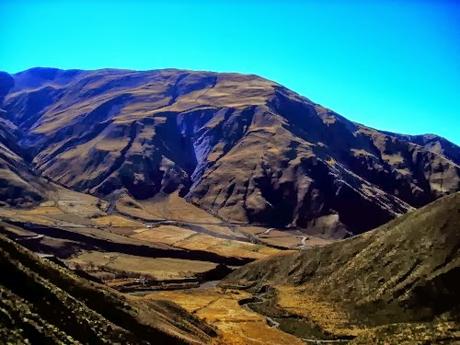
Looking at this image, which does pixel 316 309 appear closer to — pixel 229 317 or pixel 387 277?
pixel 387 277

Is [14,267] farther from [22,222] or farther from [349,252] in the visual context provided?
[22,222]

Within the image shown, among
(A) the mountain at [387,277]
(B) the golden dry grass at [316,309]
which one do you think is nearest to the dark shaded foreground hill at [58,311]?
(A) the mountain at [387,277]

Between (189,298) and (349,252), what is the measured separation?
3349cm

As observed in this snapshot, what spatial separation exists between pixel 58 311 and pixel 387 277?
224 ft

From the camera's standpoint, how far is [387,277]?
9912cm

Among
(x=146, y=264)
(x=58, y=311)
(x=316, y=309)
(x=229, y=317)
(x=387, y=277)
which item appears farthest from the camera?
(x=146, y=264)

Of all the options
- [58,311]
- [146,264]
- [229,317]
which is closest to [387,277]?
[229,317]

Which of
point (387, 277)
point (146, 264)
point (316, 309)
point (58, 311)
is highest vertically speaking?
point (387, 277)

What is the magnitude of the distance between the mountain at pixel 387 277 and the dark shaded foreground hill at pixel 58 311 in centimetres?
2957

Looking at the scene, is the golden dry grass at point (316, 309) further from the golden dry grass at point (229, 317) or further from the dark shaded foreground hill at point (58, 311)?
the dark shaded foreground hill at point (58, 311)

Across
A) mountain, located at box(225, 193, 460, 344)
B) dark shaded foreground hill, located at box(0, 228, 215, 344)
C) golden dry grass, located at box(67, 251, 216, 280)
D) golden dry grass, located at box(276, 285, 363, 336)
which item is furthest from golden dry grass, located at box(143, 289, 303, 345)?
golden dry grass, located at box(67, 251, 216, 280)


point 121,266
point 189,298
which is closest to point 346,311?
point 189,298

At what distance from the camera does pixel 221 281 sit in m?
145

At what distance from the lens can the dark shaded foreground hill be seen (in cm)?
3828
